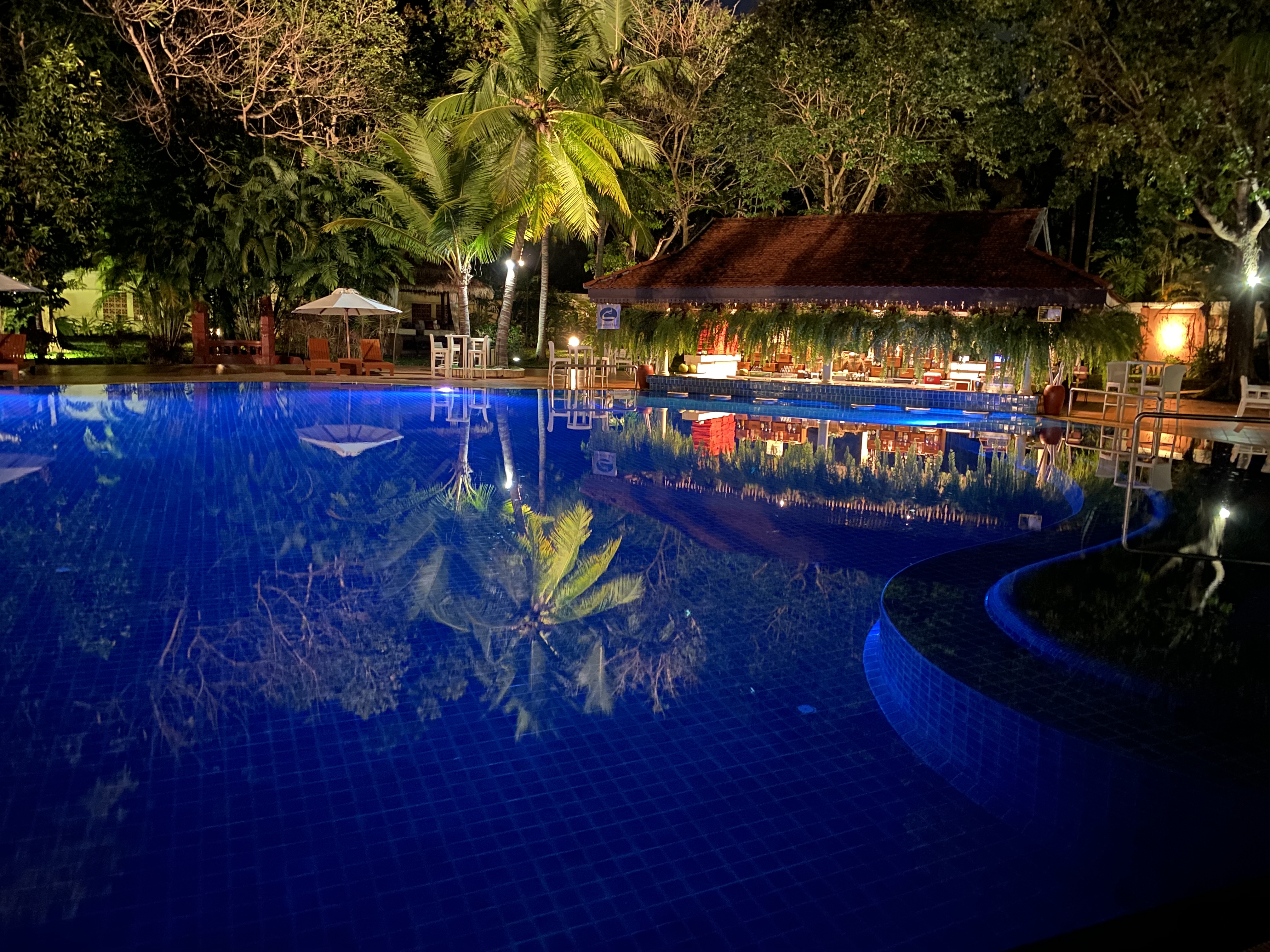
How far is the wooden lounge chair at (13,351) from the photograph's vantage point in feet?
58.0

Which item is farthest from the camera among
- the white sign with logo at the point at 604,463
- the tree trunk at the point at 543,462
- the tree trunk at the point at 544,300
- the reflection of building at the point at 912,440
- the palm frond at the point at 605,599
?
the tree trunk at the point at 544,300

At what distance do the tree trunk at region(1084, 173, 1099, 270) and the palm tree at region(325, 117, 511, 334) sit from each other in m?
13.9

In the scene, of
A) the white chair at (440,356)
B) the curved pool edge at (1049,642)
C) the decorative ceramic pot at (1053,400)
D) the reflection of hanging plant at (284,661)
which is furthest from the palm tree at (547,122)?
the curved pool edge at (1049,642)

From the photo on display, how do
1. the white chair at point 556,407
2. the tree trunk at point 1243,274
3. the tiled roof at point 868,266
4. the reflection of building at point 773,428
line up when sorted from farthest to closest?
the tree trunk at point 1243,274, the tiled roof at point 868,266, the white chair at point 556,407, the reflection of building at point 773,428


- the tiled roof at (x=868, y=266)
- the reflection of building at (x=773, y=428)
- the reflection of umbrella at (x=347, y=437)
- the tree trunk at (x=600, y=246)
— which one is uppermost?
the tree trunk at (x=600, y=246)

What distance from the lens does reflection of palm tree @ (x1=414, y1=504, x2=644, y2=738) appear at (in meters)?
4.27

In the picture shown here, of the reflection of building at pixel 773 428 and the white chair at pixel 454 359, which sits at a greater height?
the white chair at pixel 454 359

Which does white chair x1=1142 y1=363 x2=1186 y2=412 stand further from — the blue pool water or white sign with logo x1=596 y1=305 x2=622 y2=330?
white sign with logo x1=596 y1=305 x2=622 y2=330

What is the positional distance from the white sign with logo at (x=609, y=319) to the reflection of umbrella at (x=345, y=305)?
5.03 m

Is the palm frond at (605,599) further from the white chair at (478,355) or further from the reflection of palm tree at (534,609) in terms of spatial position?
the white chair at (478,355)

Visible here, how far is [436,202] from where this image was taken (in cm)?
2392

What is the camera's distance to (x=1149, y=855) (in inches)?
120

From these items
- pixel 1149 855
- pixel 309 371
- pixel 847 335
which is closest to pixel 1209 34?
pixel 847 335

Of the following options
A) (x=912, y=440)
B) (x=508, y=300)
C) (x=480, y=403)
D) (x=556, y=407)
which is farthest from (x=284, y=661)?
(x=508, y=300)
